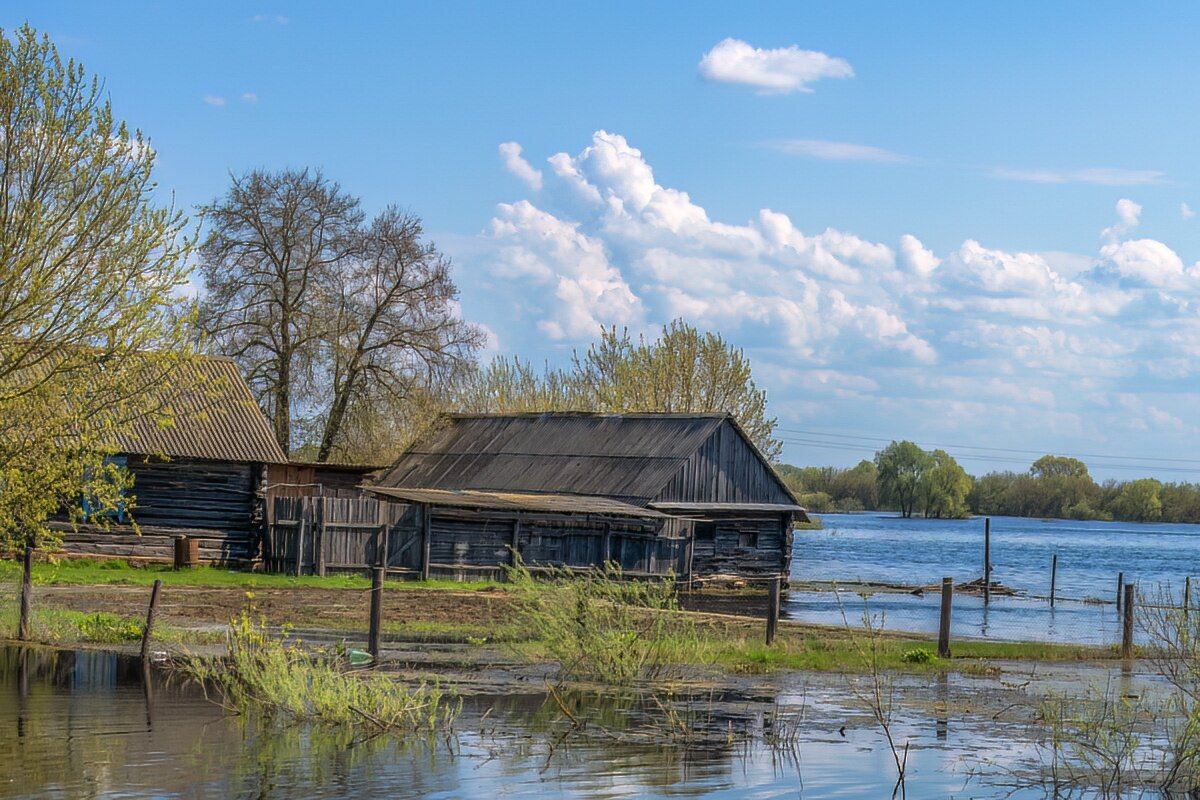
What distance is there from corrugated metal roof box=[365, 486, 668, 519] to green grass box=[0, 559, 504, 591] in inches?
82.5

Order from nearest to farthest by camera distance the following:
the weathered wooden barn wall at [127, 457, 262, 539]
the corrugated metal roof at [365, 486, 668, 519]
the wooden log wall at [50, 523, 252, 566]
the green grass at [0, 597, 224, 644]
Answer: the green grass at [0, 597, 224, 644]
the wooden log wall at [50, 523, 252, 566]
the weathered wooden barn wall at [127, 457, 262, 539]
the corrugated metal roof at [365, 486, 668, 519]

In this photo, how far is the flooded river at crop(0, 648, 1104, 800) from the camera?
12422 mm

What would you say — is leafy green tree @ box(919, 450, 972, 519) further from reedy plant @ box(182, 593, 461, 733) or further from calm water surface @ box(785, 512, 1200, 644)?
reedy plant @ box(182, 593, 461, 733)

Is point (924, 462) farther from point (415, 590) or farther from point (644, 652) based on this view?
point (644, 652)

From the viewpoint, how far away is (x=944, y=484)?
15025 cm

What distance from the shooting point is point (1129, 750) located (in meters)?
13.5

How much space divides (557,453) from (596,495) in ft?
13.4

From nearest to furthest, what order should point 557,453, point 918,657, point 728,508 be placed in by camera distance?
point 918,657 → point 728,508 → point 557,453

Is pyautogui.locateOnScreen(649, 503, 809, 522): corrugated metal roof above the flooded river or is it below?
above

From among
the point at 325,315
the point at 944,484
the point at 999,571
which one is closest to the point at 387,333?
the point at 325,315

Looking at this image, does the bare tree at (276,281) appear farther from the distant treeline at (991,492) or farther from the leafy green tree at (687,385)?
the distant treeline at (991,492)

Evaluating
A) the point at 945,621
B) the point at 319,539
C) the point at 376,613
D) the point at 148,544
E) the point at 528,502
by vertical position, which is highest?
the point at 528,502

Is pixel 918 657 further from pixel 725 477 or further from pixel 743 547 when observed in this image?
pixel 743 547

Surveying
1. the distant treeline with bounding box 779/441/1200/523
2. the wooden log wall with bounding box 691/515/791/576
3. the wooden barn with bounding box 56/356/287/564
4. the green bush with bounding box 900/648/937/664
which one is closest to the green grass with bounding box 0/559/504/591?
the wooden barn with bounding box 56/356/287/564
